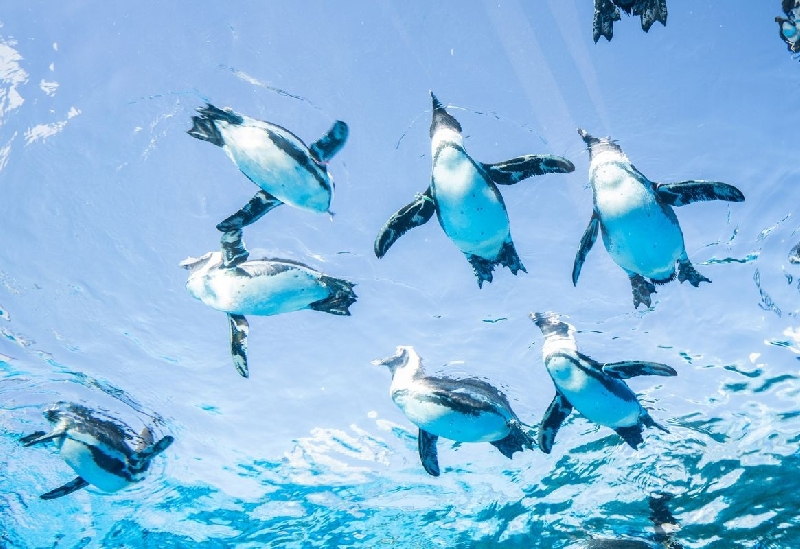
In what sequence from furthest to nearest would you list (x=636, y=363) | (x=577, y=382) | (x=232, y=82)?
(x=232, y=82), (x=577, y=382), (x=636, y=363)

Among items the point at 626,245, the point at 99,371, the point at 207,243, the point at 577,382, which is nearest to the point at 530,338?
the point at 577,382

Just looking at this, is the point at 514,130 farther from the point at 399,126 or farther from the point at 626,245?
the point at 626,245

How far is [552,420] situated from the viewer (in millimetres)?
7863

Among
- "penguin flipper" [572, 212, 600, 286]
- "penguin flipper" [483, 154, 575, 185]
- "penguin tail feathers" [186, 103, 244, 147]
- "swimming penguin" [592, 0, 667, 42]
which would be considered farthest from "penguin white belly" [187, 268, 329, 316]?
"swimming penguin" [592, 0, 667, 42]

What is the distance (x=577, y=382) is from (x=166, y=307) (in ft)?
30.5

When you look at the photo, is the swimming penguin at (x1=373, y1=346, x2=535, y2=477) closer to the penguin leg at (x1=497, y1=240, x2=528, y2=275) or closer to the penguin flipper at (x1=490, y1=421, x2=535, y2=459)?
the penguin flipper at (x1=490, y1=421, x2=535, y2=459)

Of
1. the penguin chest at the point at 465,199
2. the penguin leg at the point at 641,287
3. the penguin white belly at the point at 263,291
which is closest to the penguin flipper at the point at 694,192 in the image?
the penguin leg at the point at 641,287

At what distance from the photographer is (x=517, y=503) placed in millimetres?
16719

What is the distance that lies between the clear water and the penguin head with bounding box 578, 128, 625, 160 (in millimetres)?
804

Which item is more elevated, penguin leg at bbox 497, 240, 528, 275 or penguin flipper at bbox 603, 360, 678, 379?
penguin leg at bbox 497, 240, 528, 275

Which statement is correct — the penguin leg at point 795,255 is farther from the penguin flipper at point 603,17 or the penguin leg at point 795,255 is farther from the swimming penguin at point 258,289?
the swimming penguin at point 258,289

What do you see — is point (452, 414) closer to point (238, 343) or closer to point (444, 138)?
point (238, 343)

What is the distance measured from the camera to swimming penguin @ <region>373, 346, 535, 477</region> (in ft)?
24.0

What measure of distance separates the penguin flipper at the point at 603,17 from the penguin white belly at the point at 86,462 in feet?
40.8
